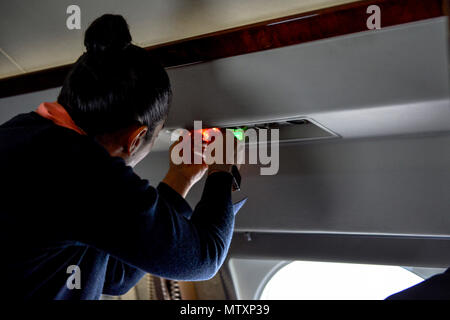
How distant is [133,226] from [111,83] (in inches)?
11.1

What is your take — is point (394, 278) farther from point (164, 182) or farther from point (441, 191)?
point (164, 182)

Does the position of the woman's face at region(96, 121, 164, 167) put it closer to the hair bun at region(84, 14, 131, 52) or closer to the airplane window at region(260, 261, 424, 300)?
the hair bun at region(84, 14, 131, 52)

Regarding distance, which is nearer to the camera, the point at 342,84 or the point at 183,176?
the point at 342,84

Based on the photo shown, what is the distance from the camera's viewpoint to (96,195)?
25.5 inches


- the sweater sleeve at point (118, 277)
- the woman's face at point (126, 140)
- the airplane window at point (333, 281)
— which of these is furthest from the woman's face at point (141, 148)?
the airplane window at point (333, 281)

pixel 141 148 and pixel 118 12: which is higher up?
pixel 118 12

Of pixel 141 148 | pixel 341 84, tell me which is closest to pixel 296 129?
pixel 341 84

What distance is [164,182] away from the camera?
92cm

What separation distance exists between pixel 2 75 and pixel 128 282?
778mm

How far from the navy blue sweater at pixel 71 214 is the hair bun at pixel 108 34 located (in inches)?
7.5

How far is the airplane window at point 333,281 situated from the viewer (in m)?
1.19

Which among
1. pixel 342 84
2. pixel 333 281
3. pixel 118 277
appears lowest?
pixel 333 281

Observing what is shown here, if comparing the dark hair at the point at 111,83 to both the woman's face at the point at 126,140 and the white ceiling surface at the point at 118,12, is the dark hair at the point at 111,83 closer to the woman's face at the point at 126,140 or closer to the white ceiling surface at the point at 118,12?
the woman's face at the point at 126,140

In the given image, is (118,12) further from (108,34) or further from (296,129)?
(296,129)
